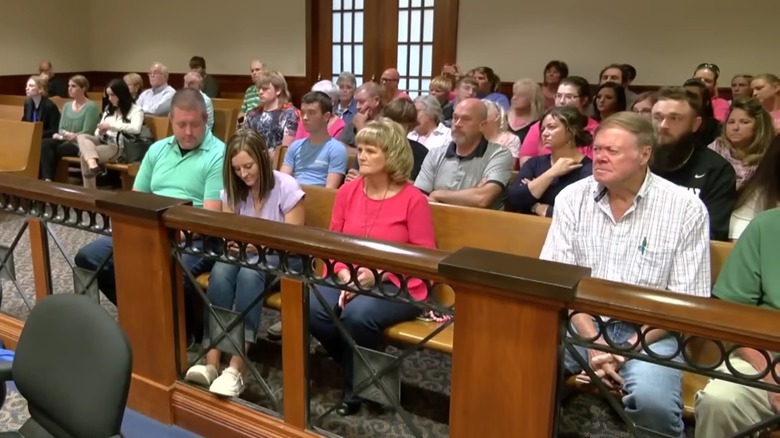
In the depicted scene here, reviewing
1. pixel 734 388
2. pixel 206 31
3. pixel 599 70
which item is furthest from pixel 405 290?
pixel 206 31

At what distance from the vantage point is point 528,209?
9.43 ft

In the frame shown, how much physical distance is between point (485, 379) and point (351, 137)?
3251mm

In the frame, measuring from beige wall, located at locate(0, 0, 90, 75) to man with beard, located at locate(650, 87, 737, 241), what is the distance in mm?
9509

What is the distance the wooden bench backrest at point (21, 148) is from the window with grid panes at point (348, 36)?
409 cm

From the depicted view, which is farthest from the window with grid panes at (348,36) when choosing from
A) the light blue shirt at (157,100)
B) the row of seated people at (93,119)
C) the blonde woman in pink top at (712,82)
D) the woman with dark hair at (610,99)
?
the woman with dark hair at (610,99)

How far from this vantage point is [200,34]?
930cm

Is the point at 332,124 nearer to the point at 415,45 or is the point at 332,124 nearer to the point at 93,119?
the point at 93,119

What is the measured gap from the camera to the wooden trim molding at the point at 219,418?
77.3 inches

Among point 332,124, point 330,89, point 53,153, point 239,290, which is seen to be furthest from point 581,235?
point 53,153

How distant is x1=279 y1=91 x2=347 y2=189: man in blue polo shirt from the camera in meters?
3.53

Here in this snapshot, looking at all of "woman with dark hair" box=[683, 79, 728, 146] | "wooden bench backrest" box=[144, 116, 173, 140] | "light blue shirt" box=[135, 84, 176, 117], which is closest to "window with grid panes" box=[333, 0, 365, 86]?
"light blue shirt" box=[135, 84, 176, 117]

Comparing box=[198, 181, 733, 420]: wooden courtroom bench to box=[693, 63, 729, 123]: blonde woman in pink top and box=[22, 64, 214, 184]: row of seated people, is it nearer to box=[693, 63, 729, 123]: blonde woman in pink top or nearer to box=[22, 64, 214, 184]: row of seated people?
box=[22, 64, 214, 184]: row of seated people

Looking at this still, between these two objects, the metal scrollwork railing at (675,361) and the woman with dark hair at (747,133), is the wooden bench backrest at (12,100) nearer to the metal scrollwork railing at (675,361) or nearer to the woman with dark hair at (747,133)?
the woman with dark hair at (747,133)

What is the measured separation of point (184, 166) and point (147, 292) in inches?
34.3
